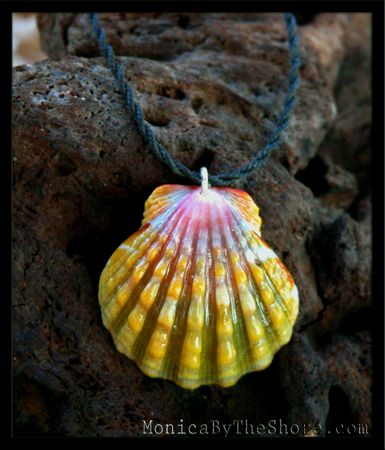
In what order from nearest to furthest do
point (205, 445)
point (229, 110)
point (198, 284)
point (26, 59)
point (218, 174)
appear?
1. point (198, 284)
2. point (205, 445)
3. point (218, 174)
4. point (229, 110)
5. point (26, 59)

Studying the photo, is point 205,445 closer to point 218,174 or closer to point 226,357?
point 226,357

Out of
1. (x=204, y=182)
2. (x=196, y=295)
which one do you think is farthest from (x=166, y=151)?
(x=196, y=295)

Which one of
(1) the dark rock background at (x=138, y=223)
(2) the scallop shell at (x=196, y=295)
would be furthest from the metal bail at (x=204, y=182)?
(1) the dark rock background at (x=138, y=223)

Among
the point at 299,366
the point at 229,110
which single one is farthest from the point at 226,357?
the point at 229,110

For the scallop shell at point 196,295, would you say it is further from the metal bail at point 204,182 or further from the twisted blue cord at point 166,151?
the twisted blue cord at point 166,151

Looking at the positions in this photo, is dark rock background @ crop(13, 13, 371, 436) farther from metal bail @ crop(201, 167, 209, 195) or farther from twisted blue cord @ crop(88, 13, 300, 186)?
metal bail @ crop(201, 167, 209, 195)

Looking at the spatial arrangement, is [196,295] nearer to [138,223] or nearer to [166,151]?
[138,223]
